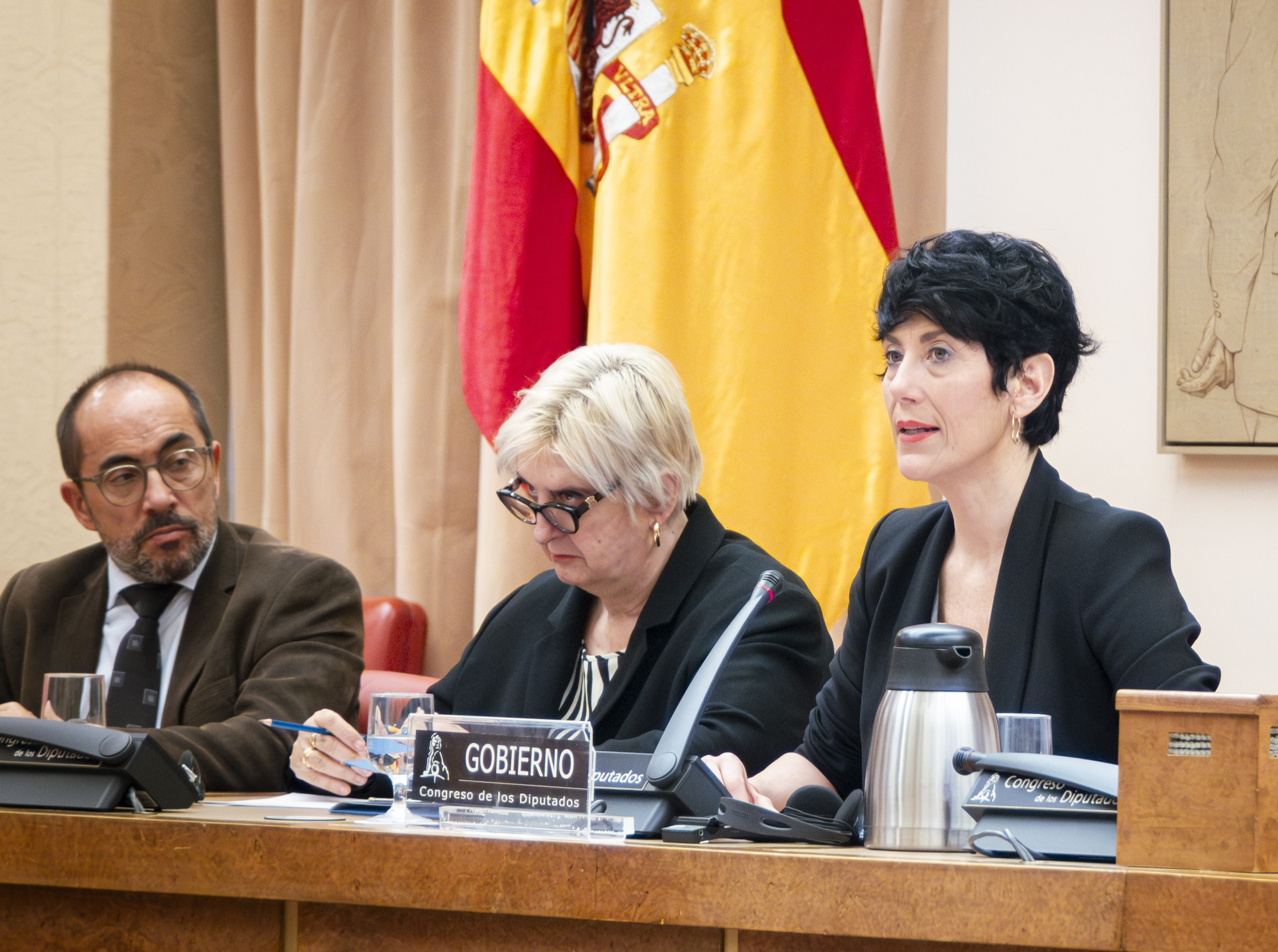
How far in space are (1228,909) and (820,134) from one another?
1970 mm

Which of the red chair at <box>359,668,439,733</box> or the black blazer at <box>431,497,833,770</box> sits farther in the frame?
the red chair at <box>359,668,439,733</box>

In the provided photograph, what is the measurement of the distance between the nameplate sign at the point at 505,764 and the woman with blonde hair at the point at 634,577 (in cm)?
61

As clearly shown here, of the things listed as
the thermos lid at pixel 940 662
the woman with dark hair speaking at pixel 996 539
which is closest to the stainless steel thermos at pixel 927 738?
the thermos lid at pixel 940 662

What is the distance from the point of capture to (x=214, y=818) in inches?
47.2

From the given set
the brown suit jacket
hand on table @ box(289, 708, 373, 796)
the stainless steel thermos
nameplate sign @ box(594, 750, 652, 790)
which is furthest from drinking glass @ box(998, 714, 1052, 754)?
the brown suit jacket

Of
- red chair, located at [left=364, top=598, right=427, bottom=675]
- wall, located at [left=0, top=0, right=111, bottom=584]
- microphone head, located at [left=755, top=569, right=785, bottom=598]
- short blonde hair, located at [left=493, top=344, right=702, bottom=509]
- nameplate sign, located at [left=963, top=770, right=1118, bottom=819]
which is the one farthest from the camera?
wall, located at [left=0, top=0, right=111, bottom=584]

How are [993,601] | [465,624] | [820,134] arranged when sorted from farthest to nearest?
[465,624] → [820,134] → [993,601]

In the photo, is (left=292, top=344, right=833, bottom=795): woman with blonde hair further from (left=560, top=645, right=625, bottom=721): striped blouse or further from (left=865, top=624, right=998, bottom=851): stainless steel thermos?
(left=865, top=624, right=998, bottom=851): stainless steel thermos

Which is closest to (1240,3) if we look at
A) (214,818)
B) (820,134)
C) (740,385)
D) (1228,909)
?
(820,134)

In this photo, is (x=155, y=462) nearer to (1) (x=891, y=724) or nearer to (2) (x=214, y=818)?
(2) (x=214, y=818)

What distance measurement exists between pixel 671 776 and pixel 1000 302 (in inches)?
31.1

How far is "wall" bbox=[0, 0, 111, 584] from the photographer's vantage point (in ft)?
10.6

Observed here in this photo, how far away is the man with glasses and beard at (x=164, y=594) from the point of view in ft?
7.23

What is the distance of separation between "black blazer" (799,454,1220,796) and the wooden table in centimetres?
53
